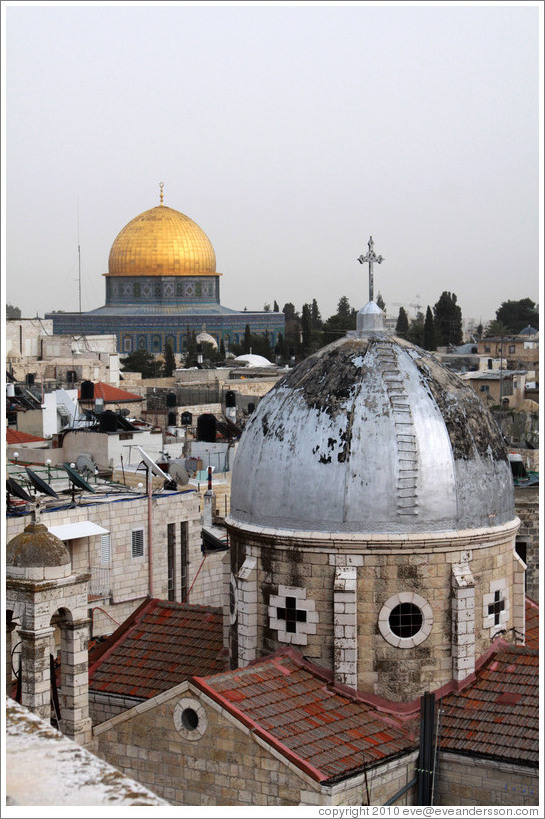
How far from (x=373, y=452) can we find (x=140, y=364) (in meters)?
75.3

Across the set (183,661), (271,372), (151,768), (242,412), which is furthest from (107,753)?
(271,372)

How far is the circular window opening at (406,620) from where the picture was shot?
658 inches

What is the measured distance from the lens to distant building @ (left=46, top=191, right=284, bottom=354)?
105 meters

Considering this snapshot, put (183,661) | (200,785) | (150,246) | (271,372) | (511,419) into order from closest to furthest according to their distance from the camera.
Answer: (200,785) → (183,661) → (511,419) → (271,372) → (150,246)

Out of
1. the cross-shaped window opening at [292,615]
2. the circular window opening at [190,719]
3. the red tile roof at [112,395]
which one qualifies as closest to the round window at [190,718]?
the circular window opening at [190,719]

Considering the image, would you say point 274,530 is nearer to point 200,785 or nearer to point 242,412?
point 200,785

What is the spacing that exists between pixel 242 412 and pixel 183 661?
38.7 meters

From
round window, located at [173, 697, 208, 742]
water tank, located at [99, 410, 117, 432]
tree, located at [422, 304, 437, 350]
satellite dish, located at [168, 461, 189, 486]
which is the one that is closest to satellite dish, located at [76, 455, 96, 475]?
satellite dish, located at [168, 461, 189, 486]

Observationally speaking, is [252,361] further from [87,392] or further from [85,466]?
[85,466]

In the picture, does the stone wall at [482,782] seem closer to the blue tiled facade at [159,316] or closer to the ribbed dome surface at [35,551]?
the ribbed dome surface at [35,551]

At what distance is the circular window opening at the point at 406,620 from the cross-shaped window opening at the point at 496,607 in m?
1.10

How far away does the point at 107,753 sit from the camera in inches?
639

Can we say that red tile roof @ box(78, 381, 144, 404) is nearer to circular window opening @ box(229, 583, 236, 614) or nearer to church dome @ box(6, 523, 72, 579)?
circular window opening @ box(229, 583, 236, 614)

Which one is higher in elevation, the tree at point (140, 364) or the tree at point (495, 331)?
the tree at point (495, 331)
